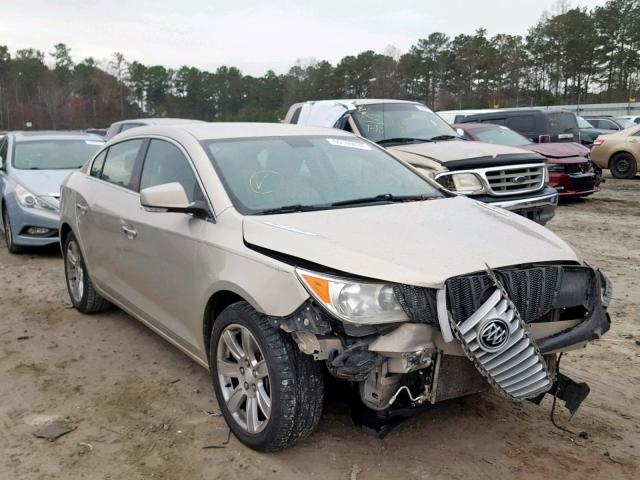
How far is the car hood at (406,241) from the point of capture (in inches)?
108

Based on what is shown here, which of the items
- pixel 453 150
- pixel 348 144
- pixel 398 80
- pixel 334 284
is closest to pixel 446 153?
pixel 453 150

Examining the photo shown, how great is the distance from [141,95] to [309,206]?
88.6 meters

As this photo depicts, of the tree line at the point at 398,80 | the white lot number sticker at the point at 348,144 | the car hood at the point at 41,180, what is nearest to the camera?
the white lot number sticker at the point at 348,144

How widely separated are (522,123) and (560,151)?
2436mm

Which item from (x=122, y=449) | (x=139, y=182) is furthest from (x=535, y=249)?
(x=139, y=182)

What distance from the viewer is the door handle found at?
13.6 ft

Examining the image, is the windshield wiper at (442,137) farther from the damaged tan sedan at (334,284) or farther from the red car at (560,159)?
the damaged tan sedan at (334,284)

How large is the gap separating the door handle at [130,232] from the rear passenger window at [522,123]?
11.5 meters

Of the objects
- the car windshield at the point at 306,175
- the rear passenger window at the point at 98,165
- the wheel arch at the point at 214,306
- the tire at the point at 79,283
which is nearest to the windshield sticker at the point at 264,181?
the car windshield at the point at 306,175

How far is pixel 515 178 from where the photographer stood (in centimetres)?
793

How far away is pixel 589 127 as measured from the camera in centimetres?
2419

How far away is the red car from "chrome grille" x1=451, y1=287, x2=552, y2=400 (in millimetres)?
9204

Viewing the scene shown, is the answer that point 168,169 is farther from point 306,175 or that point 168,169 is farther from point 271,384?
point 271,384

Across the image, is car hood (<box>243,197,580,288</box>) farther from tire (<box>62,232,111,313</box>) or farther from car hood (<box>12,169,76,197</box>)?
car hood (<box>12,169,76,197</box>)
